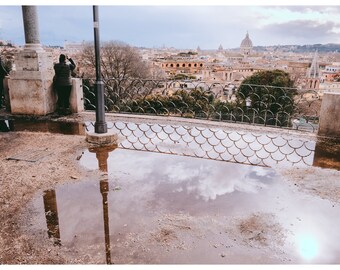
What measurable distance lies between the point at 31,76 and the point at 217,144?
4887 millimetres

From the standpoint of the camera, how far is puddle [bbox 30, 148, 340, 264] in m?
2.81

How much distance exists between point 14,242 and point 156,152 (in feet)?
9.36

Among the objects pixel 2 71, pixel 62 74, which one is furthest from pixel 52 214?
pixel 2 71

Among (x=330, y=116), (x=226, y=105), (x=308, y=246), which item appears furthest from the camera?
(x=226, y=105)

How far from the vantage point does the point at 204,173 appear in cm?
454

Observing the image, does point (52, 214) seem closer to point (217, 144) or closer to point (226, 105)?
point (217, 144)

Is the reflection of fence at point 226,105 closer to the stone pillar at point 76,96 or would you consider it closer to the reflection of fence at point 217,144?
the stone pillar at point 76,96

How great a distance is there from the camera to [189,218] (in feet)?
11.0

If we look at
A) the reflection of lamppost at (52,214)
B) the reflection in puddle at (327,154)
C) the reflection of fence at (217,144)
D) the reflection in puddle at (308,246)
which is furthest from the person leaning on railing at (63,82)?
the reflection in puddle at (308,246)

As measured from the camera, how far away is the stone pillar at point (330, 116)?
6219 millimetres

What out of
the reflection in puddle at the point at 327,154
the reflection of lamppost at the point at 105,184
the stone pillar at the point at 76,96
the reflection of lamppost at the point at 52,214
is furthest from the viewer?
the stone pillar at the point at 76,96

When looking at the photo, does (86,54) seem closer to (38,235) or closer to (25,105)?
(25,105)

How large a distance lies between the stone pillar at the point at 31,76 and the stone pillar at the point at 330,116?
6340mm

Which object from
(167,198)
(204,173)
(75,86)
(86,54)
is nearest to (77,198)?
(167,198)
